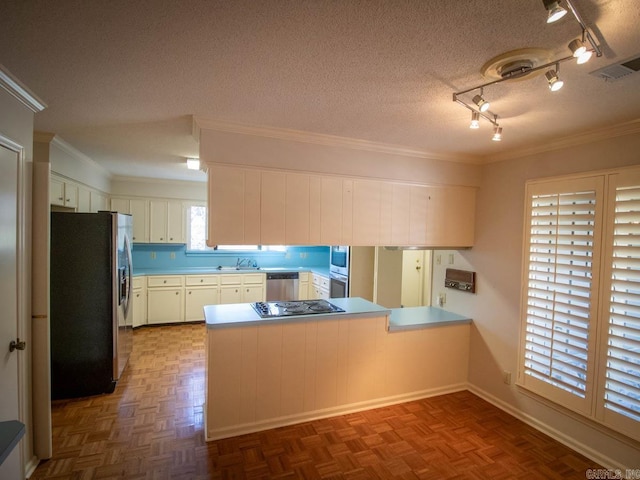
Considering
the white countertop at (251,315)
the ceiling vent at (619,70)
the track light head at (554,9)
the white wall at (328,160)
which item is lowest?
the white countertop at (251,315)

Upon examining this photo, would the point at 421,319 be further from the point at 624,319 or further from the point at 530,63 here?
the point at 530,63

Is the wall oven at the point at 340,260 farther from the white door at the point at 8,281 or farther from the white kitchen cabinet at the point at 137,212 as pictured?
the white door at the point at 8,281

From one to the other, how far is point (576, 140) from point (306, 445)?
3.00 meters

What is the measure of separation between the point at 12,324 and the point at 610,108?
3647 millimetres

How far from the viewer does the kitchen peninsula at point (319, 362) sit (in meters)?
2.49

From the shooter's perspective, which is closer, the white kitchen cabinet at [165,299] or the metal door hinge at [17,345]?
the metal door hinge at [17,345]

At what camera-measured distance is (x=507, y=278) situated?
2949mm

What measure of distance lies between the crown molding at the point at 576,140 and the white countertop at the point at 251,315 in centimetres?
178

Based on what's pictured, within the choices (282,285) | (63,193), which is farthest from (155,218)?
(282,285)

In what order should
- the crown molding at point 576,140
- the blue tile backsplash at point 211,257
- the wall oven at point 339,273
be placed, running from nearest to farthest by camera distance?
the crown molding at point 576,140 → the wall oven at point 339,273 → the blue tile backsplash at point 211,257

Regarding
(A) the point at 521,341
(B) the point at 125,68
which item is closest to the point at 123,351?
(B) the point at 125,68

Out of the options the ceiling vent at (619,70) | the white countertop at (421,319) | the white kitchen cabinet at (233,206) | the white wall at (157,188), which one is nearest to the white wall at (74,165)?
A: the white wall at (157,188)

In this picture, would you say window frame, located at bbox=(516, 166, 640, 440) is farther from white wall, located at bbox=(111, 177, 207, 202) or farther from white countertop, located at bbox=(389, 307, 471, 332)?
white wall, located at bbox=(111, 177, 207, 202)

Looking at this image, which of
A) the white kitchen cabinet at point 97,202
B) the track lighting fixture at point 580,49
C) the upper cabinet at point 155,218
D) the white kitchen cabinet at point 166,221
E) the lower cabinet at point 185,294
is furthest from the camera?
the white kitchen cabinet at point 166,221
